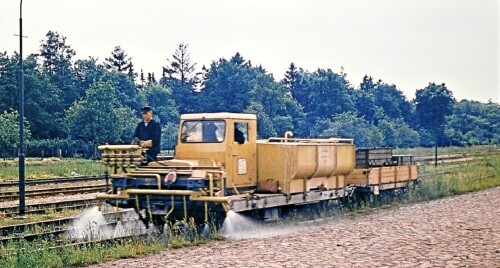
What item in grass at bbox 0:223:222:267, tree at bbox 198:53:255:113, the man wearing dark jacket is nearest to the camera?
grass at bbox 0:223:222:267

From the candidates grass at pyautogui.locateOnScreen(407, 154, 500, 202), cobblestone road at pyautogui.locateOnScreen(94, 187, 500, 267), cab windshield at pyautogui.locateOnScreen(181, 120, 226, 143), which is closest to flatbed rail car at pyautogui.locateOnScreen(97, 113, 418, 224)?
cab windshield at pyautogui.locateOnScreen(181, 120, 226, 143)

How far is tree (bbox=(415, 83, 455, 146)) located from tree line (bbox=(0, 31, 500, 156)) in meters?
0.12

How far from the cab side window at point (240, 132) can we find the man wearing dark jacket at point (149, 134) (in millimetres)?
1711

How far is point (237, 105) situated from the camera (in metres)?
77.6

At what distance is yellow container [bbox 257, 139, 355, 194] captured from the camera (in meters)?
16.1

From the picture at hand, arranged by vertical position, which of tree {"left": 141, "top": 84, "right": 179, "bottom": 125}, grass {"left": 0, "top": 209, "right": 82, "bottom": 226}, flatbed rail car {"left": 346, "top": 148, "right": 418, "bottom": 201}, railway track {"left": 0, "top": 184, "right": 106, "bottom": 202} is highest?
tree {"left": 141, "top": 84, "right": 179, "bottom": 125}

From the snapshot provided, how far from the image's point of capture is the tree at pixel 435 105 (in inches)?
3169

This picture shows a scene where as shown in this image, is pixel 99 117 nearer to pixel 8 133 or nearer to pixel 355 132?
pixel 8 133

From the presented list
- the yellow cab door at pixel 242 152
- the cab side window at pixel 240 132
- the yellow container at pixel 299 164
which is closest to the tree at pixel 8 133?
the yellow container at pixel 299 164

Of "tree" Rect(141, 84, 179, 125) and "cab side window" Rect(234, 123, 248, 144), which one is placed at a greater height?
"tree" Rect(141, 84, 179, 125)

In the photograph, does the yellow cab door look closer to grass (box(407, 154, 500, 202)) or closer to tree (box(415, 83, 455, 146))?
grass (box(407, 154, 500, 202))

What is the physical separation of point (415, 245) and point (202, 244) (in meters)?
3.92

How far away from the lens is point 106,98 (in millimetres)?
55062

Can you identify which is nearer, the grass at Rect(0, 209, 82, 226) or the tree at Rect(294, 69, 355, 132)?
the grass at Rect(0, 209, 82, 226)
